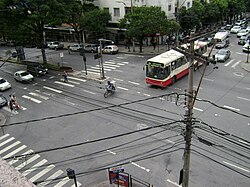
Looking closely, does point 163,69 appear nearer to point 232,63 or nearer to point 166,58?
point 166,58

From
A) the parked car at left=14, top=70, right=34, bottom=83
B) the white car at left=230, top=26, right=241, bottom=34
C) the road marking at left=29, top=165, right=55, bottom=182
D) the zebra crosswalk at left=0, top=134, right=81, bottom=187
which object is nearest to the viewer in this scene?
the zebra crosswalk at left=0, top=134, right=81, bottom=187

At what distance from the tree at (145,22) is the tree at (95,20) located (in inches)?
263

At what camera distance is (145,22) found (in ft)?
127

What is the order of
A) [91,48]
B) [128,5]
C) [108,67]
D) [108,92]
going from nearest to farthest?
1. [108,92]
2. [108,67]
3. [91,48]
4. [128,5]

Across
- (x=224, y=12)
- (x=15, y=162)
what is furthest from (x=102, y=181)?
(x=224, y=12)

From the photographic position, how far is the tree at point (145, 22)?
3875 centimetres

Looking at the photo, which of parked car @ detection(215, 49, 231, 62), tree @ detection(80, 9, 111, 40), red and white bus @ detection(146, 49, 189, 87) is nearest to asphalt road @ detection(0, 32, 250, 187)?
red and white bus @ detection(146, 49, 189, 87)

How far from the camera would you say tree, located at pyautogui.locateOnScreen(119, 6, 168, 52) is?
38.8 meters

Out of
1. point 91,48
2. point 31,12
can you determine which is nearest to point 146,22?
point 91,48

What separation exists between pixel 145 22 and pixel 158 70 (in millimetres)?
14378

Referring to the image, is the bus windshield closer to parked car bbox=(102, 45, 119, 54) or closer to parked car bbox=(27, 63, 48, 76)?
parked car bbox=(27, 63, 48, 76)

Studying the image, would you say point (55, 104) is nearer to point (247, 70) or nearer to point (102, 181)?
point (102, 181)

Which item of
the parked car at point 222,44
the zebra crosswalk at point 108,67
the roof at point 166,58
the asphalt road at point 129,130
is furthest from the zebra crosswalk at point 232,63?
the zebra crosswalk at point 108,67

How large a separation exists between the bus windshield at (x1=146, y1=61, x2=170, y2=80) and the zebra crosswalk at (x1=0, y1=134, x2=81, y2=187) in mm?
14007
